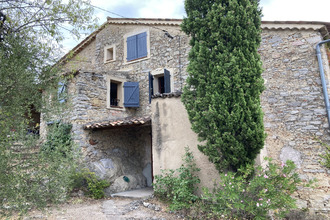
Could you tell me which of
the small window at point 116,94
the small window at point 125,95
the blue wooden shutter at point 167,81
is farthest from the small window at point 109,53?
the blue wooden shutter at point 167,81

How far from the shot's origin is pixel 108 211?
5.52 metres

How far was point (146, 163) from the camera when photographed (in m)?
9.48

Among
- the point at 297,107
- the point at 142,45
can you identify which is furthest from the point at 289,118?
the point at 142,45

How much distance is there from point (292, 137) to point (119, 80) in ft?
22.2

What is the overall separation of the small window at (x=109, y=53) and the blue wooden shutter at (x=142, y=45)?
1.49 meters

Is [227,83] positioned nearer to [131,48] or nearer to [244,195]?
[244,195]

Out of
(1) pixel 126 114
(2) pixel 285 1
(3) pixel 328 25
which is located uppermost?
(2) pixel 285 1

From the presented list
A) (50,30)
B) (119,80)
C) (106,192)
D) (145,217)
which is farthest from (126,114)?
(50,30)

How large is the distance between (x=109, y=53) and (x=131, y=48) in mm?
1633

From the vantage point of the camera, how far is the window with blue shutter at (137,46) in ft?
32.8

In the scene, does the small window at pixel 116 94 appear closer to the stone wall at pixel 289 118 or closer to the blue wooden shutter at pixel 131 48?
the blue wooden shutter at pixel 131 48

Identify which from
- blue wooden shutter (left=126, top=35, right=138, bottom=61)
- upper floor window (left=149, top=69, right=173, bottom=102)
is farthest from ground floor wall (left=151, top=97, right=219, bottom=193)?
blue wooden shutter (left=126, top=35, right=138, bottom=61)

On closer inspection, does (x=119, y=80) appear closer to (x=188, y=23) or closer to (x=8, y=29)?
(x=188, y=23)

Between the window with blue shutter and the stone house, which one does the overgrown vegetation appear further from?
the window with blue shutter
